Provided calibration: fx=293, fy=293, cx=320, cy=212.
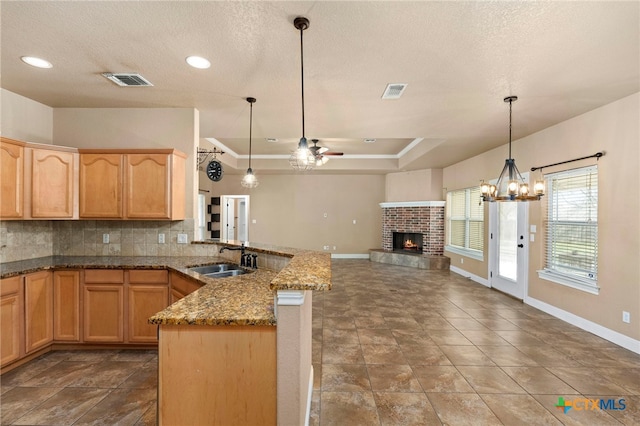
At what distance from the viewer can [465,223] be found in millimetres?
6898

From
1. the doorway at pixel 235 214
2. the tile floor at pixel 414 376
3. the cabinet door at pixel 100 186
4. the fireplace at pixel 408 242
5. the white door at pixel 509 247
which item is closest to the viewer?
the tile floor at pixel 414 376

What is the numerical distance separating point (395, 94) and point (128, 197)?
10.5ft

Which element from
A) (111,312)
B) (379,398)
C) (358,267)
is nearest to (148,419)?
(111,312)

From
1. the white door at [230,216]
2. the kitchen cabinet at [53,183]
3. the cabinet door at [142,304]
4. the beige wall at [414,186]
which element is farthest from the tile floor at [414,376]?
the white door at [230,216]

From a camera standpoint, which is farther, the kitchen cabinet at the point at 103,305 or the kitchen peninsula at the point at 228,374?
the kitchen cabinet at the point at 103,305

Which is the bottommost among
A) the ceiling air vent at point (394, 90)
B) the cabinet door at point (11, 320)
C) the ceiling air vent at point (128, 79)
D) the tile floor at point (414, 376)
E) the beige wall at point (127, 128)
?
the tile floor at point (414, 376)

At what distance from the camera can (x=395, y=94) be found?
321cm

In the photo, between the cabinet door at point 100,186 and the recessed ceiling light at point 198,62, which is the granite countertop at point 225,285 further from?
the recessed ceiling light at point 198,62

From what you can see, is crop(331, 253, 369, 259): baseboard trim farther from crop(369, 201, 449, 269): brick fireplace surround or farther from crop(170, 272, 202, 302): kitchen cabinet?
crop(170, 272, 202, 302): kitchen cabinet

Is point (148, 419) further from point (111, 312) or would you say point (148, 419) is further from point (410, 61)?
point (410, 61)

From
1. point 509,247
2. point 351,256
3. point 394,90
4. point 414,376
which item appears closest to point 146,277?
point 414,376

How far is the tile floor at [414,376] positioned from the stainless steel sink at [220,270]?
94cm

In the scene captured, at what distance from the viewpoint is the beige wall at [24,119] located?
3.12 meters

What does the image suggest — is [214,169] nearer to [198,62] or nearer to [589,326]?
[198,62]
